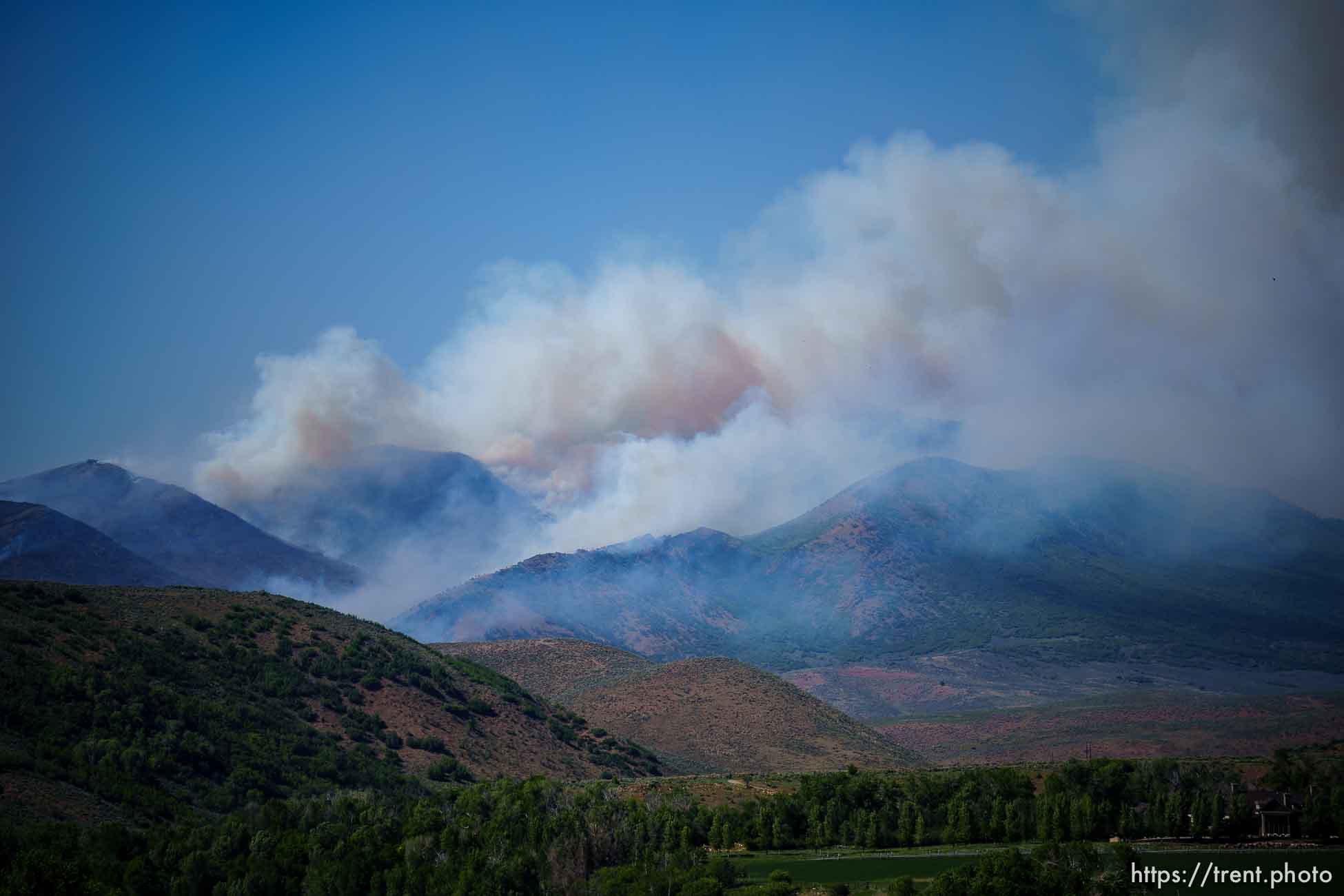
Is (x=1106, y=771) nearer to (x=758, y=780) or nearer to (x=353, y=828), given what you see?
(x=758, y=780)

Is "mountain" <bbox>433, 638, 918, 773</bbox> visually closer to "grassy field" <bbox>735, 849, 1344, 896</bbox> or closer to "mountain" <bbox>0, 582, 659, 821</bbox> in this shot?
"mountain" <bbox>0, 582, 659, 821</bbox>

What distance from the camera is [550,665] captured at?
623 feet

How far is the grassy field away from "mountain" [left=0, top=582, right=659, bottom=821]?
34.0m

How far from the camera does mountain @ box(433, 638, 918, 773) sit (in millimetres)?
149000

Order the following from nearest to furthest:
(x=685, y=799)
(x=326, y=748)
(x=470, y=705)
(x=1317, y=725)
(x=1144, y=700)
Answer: (x=685, y=799) < (x=326, y=748) < (x=470, y=705) < (x=1317, y=725) < (x=1144, y=700)

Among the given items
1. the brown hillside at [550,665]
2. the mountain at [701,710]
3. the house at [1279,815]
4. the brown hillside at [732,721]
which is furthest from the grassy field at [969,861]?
the brown hillside at [550,665]

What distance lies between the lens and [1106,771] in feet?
285

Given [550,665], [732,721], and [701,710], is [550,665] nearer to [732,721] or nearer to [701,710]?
[701,710]

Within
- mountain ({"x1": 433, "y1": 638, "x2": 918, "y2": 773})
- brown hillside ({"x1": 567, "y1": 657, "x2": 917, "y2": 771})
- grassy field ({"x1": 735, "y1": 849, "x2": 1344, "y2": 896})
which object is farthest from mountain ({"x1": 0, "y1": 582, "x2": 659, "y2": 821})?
grassy field ({"x1": 735, "y1": 849, "x2": 1344, "y2": 896})

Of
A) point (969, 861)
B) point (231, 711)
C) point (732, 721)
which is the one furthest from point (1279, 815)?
point (732, 721)

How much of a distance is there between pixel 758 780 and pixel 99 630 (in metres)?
59.2

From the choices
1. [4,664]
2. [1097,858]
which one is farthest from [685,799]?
[4,664]

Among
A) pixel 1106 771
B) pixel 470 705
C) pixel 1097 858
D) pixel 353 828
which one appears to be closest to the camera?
pixel 1097 858

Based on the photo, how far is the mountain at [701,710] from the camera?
149000 mm
